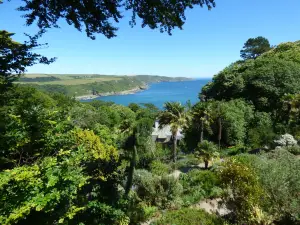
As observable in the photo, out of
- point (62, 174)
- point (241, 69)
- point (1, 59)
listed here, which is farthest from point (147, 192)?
point (241, 69)

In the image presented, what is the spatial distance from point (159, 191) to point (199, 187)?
9.32 ft

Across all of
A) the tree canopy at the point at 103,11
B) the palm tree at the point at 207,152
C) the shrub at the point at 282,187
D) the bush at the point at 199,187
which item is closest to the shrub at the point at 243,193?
the shrub at the point at 282,187

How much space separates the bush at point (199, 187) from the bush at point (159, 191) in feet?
2.19

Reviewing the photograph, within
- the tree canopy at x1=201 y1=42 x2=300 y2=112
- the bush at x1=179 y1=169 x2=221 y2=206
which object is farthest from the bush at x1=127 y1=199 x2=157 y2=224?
the tree canopy at x1=201 y1=42 x2=300 y2=112

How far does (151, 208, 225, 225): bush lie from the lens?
9.34 metres

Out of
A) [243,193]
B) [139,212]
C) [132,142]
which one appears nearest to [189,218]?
[243,193]

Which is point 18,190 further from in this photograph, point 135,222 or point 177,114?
point 177,114

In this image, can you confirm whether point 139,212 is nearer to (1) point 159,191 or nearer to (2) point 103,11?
(1) point 159,191

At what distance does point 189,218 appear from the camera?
31.6 ft

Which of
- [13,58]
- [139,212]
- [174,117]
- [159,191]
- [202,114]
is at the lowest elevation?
[139,212]

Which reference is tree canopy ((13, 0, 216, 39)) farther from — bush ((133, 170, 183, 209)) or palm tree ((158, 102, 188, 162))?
palm tree ((158, 102, 188, 162))

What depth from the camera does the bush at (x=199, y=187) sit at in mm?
13052

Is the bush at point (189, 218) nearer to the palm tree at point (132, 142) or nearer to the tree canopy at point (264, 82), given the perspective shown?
the palm tree at point (132, 142)

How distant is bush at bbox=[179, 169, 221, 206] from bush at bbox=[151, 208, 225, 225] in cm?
210
